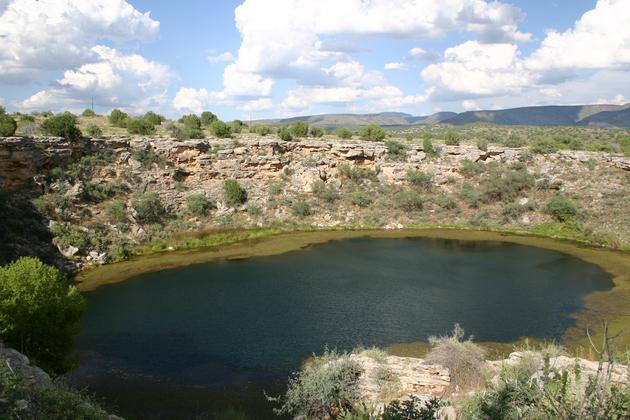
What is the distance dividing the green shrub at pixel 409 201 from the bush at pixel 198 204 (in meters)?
18.4

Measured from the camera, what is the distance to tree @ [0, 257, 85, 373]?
14.4 metres

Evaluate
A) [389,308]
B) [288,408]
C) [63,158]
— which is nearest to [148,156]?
[63,158]

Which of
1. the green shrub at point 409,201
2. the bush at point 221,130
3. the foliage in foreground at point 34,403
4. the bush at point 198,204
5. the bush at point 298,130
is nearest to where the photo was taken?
the foliage in foreground at point 34,403

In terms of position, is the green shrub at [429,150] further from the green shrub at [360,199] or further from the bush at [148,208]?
the bush at [148,208]

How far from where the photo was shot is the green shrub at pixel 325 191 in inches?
1773

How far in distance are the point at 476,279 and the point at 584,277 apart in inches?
272

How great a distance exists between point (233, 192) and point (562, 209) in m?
30.1

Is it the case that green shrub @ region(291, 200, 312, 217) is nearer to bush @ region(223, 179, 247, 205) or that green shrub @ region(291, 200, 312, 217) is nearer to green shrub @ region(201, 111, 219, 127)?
bush @ region(223, 179, 247, 205)

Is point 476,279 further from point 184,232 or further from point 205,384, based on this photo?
point 184,232

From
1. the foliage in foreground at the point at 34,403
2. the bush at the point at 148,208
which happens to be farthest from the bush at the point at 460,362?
the bush at the point at 148,208

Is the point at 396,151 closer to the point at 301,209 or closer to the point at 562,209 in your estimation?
the point at 301,209

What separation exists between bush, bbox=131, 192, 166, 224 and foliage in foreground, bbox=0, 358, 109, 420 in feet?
96.1

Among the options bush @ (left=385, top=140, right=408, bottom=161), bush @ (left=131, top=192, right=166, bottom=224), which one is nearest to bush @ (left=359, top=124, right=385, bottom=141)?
bush @ (left=385, top=140, right=408, bottom=161)

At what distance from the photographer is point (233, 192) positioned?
42.6 metres
